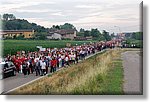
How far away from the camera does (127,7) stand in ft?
32.6

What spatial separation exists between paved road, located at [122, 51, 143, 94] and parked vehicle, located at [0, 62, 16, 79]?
5.07 feet

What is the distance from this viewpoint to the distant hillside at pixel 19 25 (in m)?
9.94

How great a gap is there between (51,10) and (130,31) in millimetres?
1122

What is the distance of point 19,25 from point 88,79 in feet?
3.94

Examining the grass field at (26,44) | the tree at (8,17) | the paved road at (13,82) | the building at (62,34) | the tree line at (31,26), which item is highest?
the tree at (8,17)

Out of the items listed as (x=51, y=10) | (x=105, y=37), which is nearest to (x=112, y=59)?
(x=105, y=37)

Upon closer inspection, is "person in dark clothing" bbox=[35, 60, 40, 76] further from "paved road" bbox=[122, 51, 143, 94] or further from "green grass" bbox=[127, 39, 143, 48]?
"green grass" bbox=[127, 39, 143, 48]

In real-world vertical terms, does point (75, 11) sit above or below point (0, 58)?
above

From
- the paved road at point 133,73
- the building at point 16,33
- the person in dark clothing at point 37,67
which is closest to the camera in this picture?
the paved road at point 133,73

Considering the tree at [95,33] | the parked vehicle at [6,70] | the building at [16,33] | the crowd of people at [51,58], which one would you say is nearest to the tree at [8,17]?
the building at [16,33]

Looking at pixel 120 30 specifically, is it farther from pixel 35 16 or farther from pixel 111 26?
pixel 35 16

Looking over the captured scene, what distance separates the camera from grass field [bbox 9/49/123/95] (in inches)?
384

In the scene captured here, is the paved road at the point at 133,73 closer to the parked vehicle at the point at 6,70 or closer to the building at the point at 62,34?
the building at the point at 62,34

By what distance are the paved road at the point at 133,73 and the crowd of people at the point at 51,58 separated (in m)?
0.36
